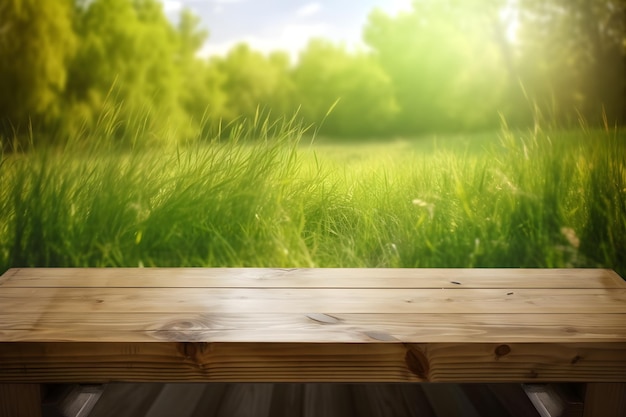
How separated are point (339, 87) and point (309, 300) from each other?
39.1 inches

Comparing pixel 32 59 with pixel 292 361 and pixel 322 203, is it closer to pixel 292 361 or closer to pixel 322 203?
pixel 322 203

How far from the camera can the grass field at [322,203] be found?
7.12ft

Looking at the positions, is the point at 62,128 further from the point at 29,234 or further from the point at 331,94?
the point at 331,94

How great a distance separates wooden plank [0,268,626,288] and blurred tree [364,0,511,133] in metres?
0.68

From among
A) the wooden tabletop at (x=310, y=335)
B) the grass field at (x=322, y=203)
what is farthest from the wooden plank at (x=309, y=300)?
the grass field at (x=322, y=203)

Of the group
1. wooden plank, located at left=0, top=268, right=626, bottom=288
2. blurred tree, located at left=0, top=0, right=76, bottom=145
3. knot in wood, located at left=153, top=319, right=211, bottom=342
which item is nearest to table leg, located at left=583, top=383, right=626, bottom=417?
wooden plank, located at left=0, top=268, right=626, bottom=288

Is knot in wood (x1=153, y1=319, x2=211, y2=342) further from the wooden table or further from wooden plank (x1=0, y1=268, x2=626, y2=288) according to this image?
wooden plank (x1=0, y1=268, x2=626, y2=288)

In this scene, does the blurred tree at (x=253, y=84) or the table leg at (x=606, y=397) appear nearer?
the table leg at (x=606, y=397)

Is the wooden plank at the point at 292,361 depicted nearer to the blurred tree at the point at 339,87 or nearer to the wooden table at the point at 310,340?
the wooden table at the point at 310,340

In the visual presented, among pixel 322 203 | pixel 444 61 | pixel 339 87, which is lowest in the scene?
pixel 322 203

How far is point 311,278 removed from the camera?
1794 millimetres

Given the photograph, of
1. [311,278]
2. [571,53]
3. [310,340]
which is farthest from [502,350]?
[571,53]

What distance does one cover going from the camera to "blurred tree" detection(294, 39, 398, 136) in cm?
223

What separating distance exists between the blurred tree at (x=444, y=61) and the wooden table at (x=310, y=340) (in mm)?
904
